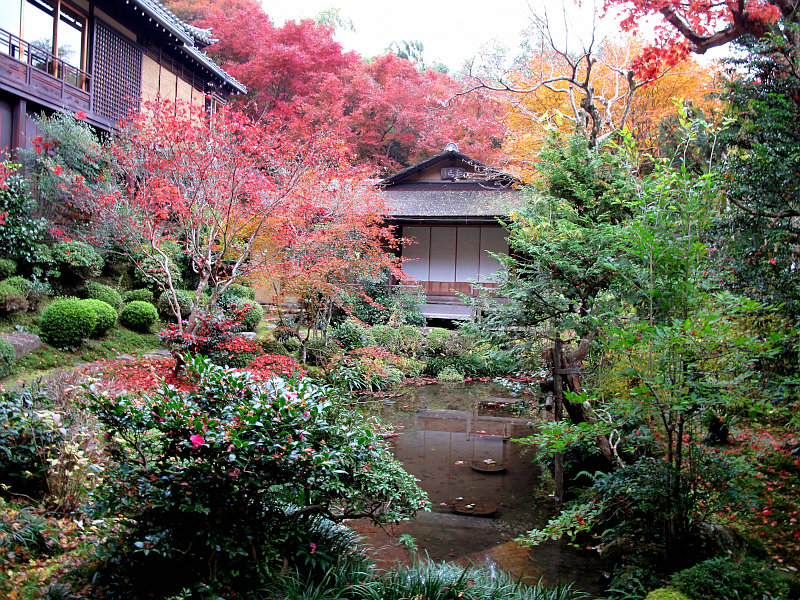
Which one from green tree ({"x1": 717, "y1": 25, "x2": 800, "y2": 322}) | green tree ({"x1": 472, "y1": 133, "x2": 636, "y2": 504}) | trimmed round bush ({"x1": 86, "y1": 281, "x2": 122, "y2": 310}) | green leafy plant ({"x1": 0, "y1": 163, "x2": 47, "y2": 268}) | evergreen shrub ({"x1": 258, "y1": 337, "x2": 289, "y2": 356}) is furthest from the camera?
evergreen shrub ({"x1": 258, "y1": 337, "x2": 289, "y2": 356})

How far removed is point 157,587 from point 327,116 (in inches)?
780

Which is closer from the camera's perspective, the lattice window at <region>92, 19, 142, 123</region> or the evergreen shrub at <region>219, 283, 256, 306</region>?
the evergreen shrub at <region>219, 283, 256, 306</region>

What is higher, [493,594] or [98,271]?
[98,271]

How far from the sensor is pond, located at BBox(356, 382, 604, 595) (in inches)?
188

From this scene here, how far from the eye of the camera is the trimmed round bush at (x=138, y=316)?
1071cm

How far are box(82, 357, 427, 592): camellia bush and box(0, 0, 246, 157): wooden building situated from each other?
11.3 m

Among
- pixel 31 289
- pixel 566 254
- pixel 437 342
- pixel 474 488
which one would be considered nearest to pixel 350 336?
pixel 437 342

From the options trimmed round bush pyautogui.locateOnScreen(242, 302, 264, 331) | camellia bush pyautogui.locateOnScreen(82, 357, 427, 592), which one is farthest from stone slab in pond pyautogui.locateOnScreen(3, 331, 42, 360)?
camellia bush pyautogui.locateOnScreen(82, 357, 427, 592)

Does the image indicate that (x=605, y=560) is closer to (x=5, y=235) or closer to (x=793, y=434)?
(x=793, y=434)

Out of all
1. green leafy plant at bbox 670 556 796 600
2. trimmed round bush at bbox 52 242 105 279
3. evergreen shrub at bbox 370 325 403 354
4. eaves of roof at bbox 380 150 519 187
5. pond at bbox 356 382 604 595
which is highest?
eaves of roof at bbox 380 150 519 187

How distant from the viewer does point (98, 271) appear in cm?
1106

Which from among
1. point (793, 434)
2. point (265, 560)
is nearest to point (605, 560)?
point (793, 434)

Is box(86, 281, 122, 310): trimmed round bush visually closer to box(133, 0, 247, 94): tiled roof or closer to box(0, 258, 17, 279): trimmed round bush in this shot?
box(0, 258, 17, 279): trimmed round bush

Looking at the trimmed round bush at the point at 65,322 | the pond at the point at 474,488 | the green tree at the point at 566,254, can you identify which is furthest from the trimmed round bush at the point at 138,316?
the green tree at the point at 566,254
